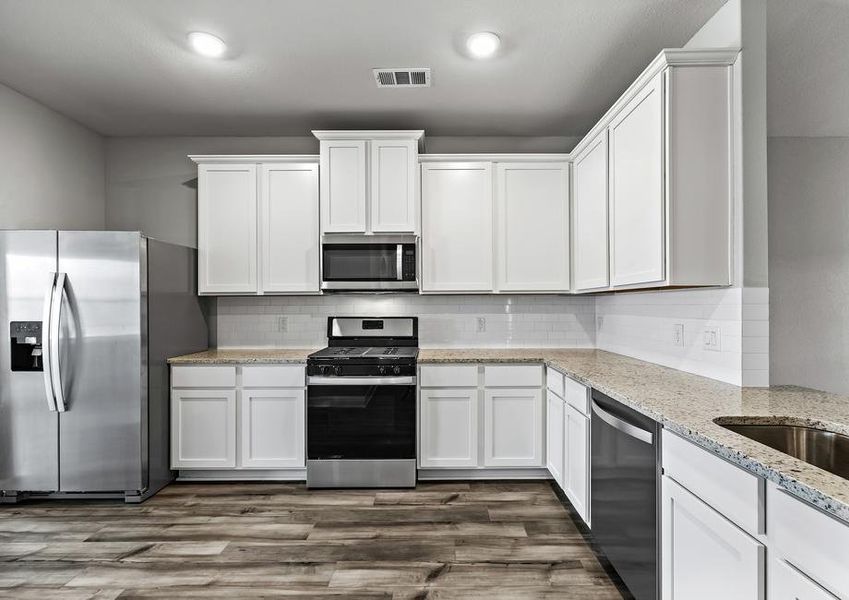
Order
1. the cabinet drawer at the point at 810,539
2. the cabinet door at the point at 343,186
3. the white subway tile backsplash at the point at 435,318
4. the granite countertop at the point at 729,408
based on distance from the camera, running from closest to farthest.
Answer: the cabinet drawer at the point at 810,539, the granite countertop at the point at 729,408, the cabinet door at the point at 343,186, the white subway tile backsplash at the point at 435,318

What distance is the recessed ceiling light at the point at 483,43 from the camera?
Answer: 254cm

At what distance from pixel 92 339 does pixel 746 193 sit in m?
3.66

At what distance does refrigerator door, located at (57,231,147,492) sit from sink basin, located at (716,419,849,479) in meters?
3.19

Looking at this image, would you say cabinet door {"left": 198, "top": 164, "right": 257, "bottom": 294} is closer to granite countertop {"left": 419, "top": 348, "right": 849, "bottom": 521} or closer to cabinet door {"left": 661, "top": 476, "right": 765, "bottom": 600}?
granite countertop {"left": 419, "top": 348, "right": 849, "bottom": 521}

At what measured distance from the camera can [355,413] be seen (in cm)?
331

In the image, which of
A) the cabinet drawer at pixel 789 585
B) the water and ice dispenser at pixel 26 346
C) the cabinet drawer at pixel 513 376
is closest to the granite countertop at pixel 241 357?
the water and ice dispenser at pixel 26 346

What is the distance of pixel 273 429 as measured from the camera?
11.2 ft

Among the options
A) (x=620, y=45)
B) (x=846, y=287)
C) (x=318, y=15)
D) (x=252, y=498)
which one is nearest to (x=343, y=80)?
(x=318, y=15)

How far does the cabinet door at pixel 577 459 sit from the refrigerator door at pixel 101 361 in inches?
105

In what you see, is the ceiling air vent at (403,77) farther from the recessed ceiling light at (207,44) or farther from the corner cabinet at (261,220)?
the corner cabinet at (261,220)

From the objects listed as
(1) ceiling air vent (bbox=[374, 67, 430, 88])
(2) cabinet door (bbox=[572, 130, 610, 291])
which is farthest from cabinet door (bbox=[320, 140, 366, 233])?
(2) cabinet door (bbox=[572, 130, 610, 291])

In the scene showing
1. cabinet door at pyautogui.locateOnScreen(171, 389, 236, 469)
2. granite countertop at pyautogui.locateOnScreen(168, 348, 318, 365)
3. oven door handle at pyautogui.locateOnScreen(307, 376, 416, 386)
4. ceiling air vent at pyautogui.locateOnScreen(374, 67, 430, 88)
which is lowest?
cabinet door at pyautogui.locateOnScreen(171, 389, 236, 469)

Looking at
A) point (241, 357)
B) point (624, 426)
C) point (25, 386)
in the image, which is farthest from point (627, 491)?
point (25, 386)

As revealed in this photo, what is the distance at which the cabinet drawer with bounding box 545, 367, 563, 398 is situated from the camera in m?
3.02
